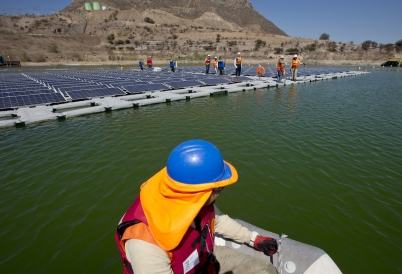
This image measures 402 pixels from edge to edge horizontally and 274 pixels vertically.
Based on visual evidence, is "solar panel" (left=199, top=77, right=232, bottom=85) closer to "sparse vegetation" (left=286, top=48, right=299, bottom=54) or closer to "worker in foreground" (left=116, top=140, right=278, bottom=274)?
"worker in foreground" (left=116, top=140, right=278, bottom=274)

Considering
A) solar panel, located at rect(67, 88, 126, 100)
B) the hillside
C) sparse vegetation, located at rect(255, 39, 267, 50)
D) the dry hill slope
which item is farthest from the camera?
the dry hill slope

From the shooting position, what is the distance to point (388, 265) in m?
3.58

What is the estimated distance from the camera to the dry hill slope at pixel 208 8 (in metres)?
138

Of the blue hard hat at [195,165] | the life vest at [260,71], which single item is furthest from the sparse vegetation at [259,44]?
the blue hard hat at [195,165]

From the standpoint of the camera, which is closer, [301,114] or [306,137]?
[306,137]

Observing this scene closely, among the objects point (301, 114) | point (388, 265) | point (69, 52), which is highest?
point (69, 52)

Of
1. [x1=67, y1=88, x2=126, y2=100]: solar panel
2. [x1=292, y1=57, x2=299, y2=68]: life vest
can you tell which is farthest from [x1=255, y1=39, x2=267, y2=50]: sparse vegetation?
[x1=67, y1=88, x2=126, y2=100]: solar panel

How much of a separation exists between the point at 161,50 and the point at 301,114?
69.1 meters

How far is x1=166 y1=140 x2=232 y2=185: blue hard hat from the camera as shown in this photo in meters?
1.74

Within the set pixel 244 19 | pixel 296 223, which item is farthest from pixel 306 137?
pixel 244 19

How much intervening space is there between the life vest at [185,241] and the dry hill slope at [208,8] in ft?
499

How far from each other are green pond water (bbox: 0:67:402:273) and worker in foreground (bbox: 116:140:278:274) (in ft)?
8.03

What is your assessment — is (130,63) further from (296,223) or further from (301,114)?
(296,223)

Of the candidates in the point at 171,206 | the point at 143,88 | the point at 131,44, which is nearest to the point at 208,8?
the point at 131,44
